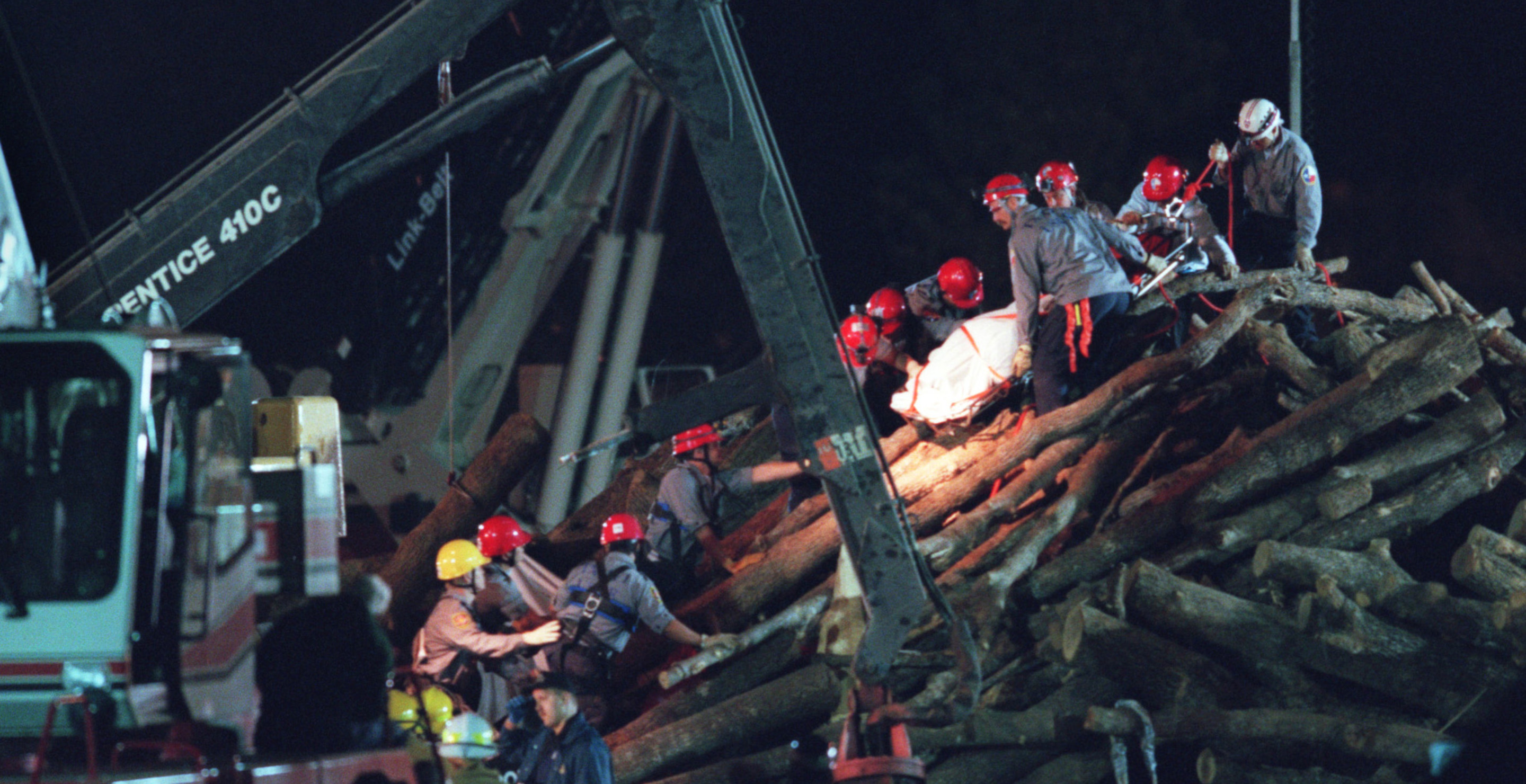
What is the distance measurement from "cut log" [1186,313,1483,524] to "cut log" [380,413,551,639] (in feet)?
18.9

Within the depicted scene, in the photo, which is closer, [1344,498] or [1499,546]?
[1499,546]

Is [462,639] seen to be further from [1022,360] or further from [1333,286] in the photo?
[1333,286]

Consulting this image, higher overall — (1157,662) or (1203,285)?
(1203,285)

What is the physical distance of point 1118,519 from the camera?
980 cm

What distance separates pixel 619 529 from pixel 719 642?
1.20 m

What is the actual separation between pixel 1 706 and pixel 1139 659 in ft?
20.4

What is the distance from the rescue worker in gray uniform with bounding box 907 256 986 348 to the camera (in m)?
11.2

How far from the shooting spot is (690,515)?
408 inches

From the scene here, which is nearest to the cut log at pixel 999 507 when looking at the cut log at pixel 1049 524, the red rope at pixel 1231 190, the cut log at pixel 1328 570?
the cut log at pixel 1049 524

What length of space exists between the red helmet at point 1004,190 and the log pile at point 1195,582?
4.52ft

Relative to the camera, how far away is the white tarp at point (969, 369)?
403 inches

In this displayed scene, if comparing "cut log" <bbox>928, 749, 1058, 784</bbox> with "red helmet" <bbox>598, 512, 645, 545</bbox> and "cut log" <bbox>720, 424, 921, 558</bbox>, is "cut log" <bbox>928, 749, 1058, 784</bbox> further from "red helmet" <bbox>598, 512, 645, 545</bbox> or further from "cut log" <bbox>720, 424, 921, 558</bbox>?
"red helmet" <bbox>598, 512, 645, 545</bbox>

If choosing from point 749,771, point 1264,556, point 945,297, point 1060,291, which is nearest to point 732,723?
point 749,771

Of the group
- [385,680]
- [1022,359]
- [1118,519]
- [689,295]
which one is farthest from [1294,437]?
[689,295]
